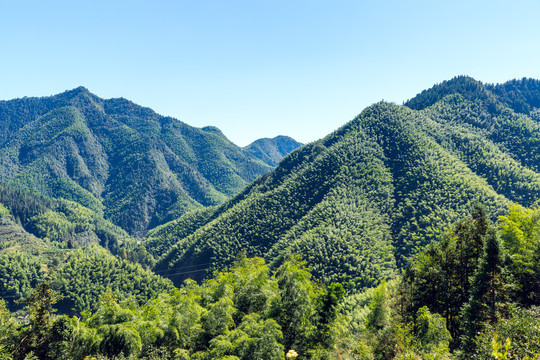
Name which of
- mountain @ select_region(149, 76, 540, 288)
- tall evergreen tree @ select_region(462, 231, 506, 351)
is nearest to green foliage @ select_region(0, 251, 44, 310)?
mountain @ select_region(149, 76, 540, 288)

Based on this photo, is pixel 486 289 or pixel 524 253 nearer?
pixel 486 289

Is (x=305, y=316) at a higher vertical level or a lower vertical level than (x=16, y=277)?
higher

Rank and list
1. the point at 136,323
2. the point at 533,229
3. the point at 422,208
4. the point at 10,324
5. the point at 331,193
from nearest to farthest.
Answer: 1. the point at 136,323
2. the point at 10,324
3. the point at 533,229
4. the point at 422,208
5. the point at 331,193

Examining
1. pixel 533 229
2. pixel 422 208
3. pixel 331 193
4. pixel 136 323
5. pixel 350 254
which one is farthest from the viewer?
pixel 331 193

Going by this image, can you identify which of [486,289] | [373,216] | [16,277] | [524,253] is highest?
[524,253]

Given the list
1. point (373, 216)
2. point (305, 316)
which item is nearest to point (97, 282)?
point (373, 216)

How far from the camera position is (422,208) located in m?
157

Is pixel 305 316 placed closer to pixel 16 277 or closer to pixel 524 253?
pixel 524 253

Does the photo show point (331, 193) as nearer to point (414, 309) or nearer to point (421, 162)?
point (421, 162)

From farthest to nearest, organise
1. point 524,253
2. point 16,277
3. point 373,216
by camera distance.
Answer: point 16,277 < point 373,216 < point 524,253

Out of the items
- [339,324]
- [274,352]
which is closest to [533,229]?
[339,324]

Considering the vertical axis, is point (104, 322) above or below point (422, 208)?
above

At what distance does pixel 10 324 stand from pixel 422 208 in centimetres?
16050

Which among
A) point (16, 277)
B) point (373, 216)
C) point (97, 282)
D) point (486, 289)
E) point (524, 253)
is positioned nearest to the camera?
point (486, 289)
